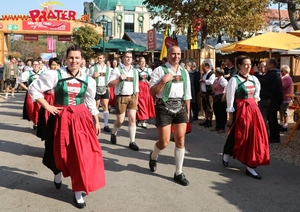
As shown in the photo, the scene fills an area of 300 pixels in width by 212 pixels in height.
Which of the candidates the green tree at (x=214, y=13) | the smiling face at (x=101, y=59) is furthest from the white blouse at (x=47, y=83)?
the green tree at (x=214, y=13)

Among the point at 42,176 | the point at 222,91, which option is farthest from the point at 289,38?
the point at 42,176

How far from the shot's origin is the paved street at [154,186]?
13.7 feet

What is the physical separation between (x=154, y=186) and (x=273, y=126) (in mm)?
3858

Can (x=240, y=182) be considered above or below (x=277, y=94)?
below

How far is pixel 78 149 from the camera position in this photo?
158 inches

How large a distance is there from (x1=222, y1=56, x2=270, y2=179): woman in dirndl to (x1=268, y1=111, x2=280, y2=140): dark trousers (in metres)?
2.38

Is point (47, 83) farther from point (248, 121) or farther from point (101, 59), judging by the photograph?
point (101, 59)

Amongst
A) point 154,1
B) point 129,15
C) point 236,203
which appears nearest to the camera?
point 236,203

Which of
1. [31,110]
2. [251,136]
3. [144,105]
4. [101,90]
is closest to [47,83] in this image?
[251,136]

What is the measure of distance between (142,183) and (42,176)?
1.50 m

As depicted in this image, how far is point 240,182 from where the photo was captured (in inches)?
199

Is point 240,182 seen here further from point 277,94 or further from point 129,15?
point 129,15

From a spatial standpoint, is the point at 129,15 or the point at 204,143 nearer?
the point at 204,143

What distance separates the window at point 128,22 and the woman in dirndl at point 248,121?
7434cm
